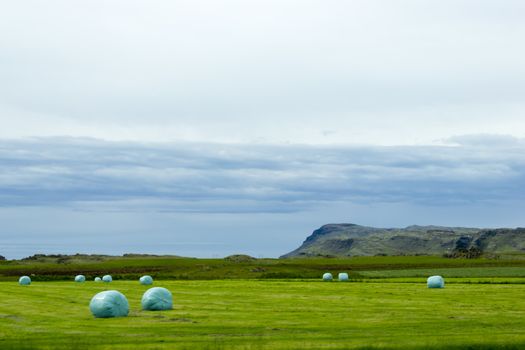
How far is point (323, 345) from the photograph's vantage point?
97.0 ft

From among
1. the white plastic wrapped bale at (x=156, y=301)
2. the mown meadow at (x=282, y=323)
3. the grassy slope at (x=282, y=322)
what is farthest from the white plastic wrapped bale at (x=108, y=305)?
the white plastic wrapped bale at (x=156, y=301)

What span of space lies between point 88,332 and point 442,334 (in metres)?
16.8

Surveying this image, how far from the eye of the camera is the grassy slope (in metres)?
30.7

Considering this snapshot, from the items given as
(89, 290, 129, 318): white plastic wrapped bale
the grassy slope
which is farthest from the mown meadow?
(89, 290, 129, 318): white plastic wrapped bale

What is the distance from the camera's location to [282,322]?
3909cm

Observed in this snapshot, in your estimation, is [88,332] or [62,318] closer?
[88,332]

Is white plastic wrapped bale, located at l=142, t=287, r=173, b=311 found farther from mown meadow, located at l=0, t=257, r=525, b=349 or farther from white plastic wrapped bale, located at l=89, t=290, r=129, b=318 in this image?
white plastic wrapped bale, located at l=89, t=290, r=129, b=318

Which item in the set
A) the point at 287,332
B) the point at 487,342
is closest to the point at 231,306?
the point at 287,332

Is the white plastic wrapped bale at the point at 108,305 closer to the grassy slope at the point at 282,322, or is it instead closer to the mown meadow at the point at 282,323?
the grassy slope at the point at 282,322

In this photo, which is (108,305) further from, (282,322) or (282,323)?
(282,323)

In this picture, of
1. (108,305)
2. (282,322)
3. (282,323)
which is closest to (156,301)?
(108,305)

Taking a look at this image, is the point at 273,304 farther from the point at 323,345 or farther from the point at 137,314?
the point at 323,345

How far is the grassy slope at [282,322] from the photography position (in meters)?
30.7

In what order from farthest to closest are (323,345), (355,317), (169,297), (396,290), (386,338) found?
(396,290) → (169,297) → (355,317) → (386,338) → (323,345)
